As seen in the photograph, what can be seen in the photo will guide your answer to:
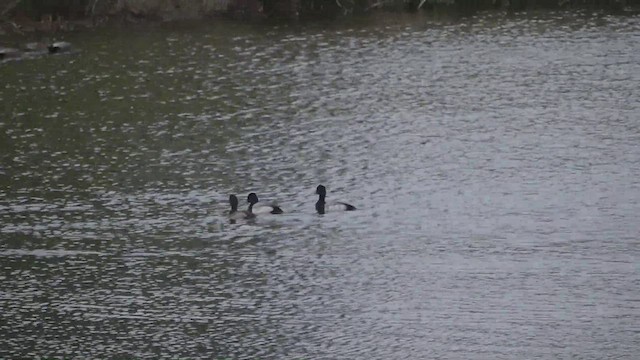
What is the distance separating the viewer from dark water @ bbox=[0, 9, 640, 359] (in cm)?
2225

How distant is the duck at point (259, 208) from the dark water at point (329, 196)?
0.47 metres

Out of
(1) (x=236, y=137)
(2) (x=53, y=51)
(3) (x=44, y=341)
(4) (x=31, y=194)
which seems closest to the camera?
(3) (x=44, y=341)

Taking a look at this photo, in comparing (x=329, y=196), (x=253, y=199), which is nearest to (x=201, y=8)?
(x=329, y=196)

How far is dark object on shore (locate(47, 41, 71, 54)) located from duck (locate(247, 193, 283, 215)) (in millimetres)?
21727

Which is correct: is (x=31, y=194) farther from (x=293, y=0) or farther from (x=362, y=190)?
(x=293, y=0)

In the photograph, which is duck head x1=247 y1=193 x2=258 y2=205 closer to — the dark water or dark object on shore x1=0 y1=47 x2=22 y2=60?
the dark water

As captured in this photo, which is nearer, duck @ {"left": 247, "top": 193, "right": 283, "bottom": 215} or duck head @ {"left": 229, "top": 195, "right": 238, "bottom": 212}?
duck @ {"left": 247, "top": 193, "right": 283, "bottom": 215}

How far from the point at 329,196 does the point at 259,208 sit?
2.27 m

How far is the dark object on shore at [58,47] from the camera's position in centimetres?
4826

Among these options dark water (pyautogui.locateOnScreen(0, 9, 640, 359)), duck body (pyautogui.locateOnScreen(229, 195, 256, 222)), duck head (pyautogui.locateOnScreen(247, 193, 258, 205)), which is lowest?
dark water (pyautogui.locateOnScreen(0, 9, 640, 359))

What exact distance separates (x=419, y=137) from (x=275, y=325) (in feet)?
49.4

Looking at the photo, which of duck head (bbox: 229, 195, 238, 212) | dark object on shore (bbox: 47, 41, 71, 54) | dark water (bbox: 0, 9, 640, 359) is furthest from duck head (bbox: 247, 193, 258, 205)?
dark object on shore (bbox: 47, 41, 71, 54)

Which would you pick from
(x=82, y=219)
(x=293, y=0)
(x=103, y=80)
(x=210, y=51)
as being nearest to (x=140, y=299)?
(x=82, y=219)

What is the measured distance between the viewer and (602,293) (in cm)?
2355
